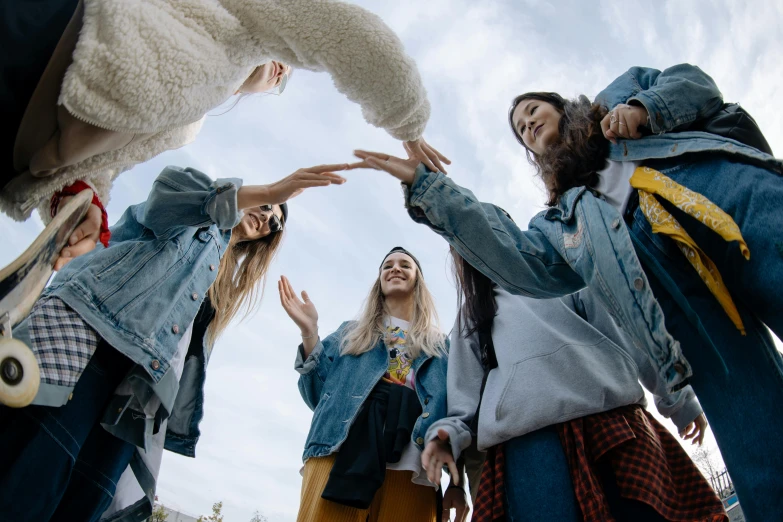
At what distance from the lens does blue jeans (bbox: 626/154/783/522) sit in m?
1.13

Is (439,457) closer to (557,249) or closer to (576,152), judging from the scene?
(557,249)

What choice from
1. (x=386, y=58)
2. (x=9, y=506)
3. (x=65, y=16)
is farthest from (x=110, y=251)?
(x=386, y=58)

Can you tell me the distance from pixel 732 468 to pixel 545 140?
4.42ft

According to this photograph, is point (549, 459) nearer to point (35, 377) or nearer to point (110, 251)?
point (35, 377)

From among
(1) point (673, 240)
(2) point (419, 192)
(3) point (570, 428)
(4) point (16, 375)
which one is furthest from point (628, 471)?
(4) point (16, 375)

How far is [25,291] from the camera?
33.0 inches

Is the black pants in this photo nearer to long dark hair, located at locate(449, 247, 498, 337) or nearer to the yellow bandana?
the yellow bandana

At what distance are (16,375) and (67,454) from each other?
691 millimetres

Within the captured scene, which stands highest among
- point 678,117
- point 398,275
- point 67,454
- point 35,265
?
point 398,275

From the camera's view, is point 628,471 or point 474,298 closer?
point 628,471

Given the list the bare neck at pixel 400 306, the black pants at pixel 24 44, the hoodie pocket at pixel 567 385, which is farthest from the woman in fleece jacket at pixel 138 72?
the bare neck at pixel 400 306

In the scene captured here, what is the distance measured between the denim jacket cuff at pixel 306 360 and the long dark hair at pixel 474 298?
0.91 metres

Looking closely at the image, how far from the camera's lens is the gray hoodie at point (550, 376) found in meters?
1.65

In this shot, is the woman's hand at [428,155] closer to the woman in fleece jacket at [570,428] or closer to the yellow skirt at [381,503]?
the woman in fleece jacket at [570,428]
